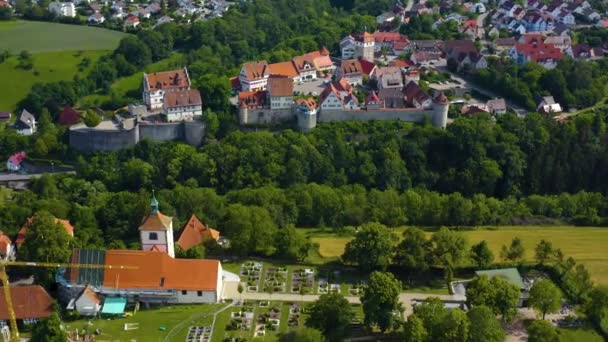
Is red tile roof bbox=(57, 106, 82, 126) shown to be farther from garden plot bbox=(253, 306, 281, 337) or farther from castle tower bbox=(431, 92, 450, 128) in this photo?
garden plot bbox=(253, 306, 281, 337)

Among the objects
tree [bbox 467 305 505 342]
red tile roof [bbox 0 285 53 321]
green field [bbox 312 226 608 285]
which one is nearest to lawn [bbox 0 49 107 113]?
red tile roof [bbox 0 285 53 321]

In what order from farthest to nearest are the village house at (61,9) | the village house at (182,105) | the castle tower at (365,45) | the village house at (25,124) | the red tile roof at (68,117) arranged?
1. the village house at (61,9)
2. the castle tower at (365,45)
3. the red tile roof at (68,117)
4. the village house at (25,124)
5. the village house at (182,105)

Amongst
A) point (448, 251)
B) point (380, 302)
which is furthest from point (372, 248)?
point (380, 302)

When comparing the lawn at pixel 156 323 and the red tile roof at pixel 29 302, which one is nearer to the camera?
the lawn at pixel 156 323

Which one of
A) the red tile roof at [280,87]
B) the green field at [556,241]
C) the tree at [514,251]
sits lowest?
the green field at [556,241]

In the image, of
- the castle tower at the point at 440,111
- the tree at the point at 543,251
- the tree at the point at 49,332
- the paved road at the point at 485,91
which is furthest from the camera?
the paved road at the point at 485,91

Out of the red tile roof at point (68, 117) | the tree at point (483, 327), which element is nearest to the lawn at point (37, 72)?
the red tile roof at point (68, 117)

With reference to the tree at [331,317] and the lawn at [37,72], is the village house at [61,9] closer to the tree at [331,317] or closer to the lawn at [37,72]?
the lawn at [37,72]

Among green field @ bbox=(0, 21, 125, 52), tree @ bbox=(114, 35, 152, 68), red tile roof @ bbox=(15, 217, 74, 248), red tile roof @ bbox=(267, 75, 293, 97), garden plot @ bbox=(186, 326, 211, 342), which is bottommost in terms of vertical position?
garden plot @ bbox=(186, 326, 211, 342)
